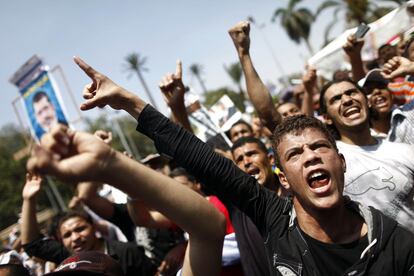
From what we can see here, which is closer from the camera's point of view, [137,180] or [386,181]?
[137,180]

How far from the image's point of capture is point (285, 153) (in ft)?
6.05

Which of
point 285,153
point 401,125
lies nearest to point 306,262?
point 285,153

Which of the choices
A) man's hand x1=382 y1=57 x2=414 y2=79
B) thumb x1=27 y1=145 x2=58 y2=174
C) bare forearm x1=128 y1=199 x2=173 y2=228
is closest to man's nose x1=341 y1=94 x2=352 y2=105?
man's hand x1=382 y1=57 x2=414 y2=79

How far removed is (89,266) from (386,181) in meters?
1.67

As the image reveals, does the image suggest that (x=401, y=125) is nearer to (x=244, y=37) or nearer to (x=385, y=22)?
(x=244, y=37)

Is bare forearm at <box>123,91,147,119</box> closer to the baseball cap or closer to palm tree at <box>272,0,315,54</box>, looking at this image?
the baseball cap

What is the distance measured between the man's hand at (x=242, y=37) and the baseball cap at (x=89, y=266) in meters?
1.80

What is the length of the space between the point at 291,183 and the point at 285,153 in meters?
0.15

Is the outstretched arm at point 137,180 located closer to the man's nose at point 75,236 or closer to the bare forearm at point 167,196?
the bare forearm at point 167,196

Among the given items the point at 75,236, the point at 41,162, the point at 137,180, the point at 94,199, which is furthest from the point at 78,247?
the point at 41,162

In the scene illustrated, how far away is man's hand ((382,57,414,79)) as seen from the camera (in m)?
2.74

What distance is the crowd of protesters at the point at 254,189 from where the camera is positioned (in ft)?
3.73

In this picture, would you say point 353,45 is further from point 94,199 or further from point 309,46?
point 309,46

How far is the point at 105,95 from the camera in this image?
164 cm
